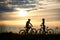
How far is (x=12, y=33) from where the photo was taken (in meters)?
49.9

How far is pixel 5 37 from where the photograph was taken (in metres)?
48.3

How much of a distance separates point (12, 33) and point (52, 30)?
3800 mm

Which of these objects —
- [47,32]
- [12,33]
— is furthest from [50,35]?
[12,33]

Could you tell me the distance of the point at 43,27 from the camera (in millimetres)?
48062

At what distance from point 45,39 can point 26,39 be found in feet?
5.48

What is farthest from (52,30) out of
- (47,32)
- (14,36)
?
(14,36)

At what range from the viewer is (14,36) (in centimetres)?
4834

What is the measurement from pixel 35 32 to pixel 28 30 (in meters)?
0.93

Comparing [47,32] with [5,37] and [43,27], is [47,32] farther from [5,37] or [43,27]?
[5,37]

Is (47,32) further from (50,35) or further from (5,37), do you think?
(5,37)

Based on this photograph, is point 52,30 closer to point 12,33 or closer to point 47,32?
point 47,32

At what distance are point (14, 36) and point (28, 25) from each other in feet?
5.80

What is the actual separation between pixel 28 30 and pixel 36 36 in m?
0.97

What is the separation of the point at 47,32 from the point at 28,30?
6.09 feet
